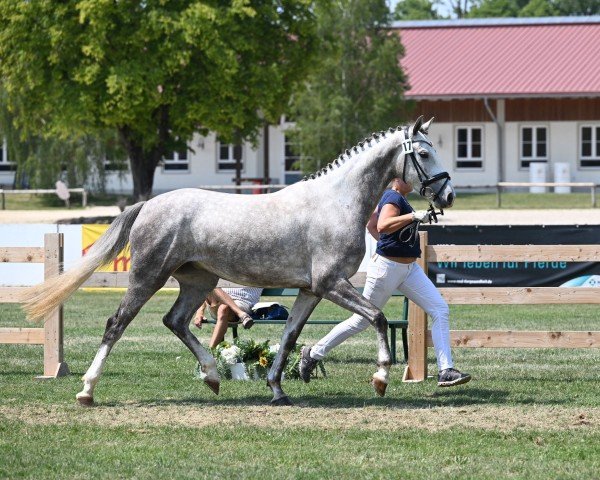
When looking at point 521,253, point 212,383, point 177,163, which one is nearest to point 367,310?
point 212,383

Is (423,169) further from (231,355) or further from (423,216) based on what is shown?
(231,355)

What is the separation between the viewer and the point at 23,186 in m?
54.0

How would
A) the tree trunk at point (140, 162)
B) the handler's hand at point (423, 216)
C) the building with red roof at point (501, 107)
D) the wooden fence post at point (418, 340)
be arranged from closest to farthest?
the handler's hand at point (423, 216) → the wooden fence post at point (418, 340) → the tree trunk at point (140, 162) → the building with red roof at point (501, 107)

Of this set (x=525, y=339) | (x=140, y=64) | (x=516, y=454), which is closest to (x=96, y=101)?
(x=140, y=64)

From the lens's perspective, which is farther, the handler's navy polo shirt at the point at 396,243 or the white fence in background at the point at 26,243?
the white fence in background at the point at 26,243

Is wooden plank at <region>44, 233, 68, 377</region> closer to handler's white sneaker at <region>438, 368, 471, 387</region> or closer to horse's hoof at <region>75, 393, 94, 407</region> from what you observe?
Result: horse's hoof at <region>75, 393, 94, 407</region>

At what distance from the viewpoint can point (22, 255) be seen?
1177cm

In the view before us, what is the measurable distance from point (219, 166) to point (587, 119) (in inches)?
633

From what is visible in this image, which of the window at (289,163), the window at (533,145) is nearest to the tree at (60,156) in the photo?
the window at (289,163)

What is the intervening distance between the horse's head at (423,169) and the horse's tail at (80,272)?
7.39ft

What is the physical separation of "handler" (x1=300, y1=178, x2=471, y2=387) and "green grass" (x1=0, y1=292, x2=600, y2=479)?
0.36m

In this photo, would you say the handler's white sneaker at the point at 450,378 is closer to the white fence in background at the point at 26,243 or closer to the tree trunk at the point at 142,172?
the white fence in background at the point at 26,243

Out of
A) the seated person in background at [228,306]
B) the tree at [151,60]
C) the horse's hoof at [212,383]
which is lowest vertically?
the horse's hoof at [212,383]

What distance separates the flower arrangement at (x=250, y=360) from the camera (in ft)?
37.1
